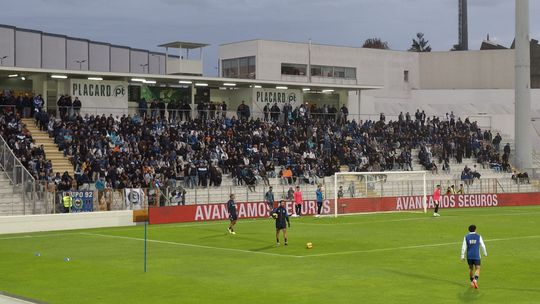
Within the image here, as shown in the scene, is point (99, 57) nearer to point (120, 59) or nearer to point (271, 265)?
point (120, 59)

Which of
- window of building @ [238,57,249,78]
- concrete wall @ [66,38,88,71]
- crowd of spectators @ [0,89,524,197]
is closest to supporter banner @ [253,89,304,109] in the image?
crowd of spectators @ [0,89,524,197]

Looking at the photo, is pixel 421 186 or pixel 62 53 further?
pixel 62 53

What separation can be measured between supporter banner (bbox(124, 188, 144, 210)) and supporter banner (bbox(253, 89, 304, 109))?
24.3 metres

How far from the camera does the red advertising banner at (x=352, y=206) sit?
50594 mm

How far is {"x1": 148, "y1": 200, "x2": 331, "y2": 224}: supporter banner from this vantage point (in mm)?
50031

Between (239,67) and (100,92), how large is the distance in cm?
2432

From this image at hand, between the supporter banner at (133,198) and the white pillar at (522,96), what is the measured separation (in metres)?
38.2

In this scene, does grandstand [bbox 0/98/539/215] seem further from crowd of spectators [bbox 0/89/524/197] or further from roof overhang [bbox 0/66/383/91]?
roof overhang [bbox 0/66/383/91]

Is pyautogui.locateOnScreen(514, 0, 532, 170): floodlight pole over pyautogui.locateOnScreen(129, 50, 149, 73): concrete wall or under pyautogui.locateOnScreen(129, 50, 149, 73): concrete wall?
under

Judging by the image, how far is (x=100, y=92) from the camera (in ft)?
210

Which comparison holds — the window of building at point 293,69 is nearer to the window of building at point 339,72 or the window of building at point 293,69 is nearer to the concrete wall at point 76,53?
the window of building at point 339,72

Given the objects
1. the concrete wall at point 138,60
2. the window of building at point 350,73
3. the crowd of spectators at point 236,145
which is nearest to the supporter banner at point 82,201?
the crowd of spectators at point 236,145

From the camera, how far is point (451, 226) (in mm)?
45625

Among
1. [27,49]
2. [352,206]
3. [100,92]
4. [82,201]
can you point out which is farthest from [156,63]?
[82,201]
